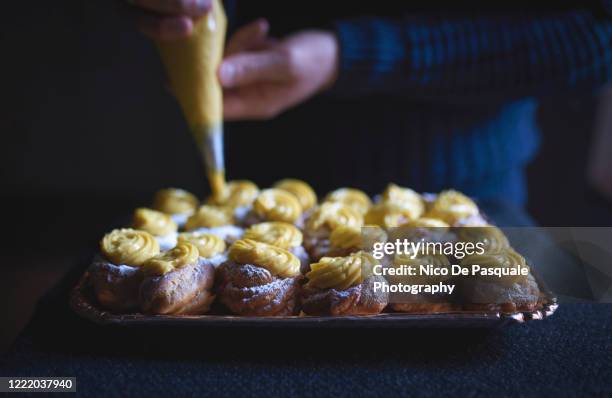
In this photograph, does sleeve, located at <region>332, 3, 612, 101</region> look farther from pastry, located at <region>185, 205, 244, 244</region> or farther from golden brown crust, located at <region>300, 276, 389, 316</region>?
golden brown crust, located at <region>300, 276, 389, 316</region>

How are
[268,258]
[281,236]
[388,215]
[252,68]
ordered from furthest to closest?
[252,68], [388,215], [281,236], [268,258]

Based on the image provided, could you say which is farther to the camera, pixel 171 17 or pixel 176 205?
pixel 176 205

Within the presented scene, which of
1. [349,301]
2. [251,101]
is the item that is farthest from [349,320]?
[251,101]

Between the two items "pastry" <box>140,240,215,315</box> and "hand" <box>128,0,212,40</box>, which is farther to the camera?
"hand" <box>128,0,212,40</box>

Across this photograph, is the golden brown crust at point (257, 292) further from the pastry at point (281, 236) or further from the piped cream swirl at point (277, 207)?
the piped cream swirl at point (277, 207)

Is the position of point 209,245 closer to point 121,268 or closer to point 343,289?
point 121,268

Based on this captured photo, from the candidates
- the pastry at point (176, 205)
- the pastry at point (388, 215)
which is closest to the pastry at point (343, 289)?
the pastry at point (388, 215)

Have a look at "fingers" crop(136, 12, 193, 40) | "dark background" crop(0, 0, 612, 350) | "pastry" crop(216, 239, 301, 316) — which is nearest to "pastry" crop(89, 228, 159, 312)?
"pastry" crop(216, 239, 301, 316)
